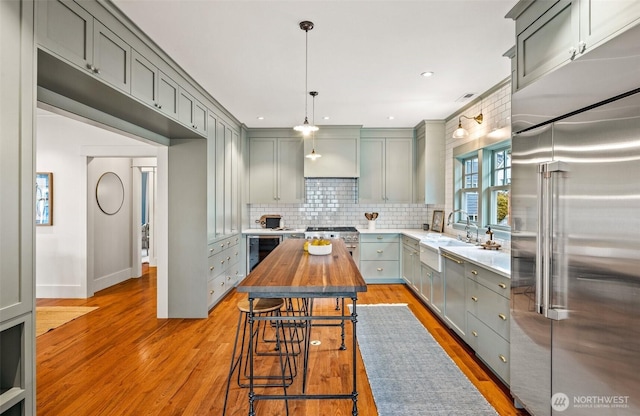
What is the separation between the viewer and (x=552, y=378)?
75.3 inches

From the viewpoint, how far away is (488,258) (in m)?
3.02

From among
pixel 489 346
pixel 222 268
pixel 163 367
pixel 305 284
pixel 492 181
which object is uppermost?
pixel 492 181

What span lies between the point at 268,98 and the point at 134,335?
3108mm

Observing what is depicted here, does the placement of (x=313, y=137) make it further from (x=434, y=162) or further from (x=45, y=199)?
(x=45, y=199)

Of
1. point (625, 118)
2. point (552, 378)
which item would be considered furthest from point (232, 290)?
point (625, 118)

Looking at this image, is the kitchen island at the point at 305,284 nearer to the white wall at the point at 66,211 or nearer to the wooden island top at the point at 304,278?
the wooden island top at the point at 304,278

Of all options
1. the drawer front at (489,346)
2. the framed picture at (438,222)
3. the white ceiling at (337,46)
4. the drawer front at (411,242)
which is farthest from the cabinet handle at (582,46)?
the framed picture at (438,222)

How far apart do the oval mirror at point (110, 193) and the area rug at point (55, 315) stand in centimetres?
171

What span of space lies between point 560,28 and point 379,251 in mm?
4161

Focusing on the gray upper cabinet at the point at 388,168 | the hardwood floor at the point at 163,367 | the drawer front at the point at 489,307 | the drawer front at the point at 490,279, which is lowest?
the hardwood floor at the point at 163,367

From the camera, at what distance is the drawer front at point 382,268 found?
5.68 metres

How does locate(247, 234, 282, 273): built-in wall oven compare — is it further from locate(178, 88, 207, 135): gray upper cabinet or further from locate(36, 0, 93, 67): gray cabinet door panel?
locate(36, 0, 93, 67): gray cabinet door panel

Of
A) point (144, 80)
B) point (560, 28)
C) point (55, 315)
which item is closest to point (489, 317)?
point (560, 28)

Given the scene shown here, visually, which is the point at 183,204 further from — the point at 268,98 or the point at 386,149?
the point at 386,149
